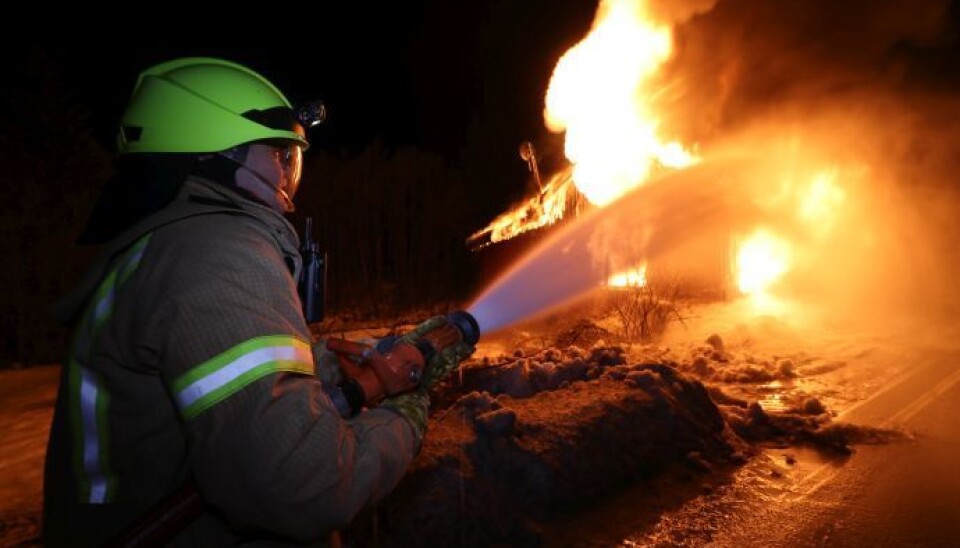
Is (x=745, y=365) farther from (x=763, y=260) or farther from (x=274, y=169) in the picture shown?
(x=274, y=169)

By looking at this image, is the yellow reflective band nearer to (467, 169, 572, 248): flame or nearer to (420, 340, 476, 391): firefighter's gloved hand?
(420, 340, 476, 391): firefighter's gloved hand

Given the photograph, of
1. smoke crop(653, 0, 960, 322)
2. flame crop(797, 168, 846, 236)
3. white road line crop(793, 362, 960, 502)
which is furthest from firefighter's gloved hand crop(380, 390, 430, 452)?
flame crop(797, 168, 846, 236)

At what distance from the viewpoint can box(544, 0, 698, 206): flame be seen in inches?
334

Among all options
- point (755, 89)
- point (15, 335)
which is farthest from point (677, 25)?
point (15, 335)

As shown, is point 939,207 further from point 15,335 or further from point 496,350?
point 15,335

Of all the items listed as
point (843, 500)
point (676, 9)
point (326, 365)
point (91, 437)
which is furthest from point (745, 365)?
point (91, 437)

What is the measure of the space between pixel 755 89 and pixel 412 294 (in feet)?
28.3

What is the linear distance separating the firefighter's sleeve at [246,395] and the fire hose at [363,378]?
0.12 m

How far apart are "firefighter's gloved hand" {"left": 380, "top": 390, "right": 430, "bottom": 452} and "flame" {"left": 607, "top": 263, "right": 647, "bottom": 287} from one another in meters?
9.53

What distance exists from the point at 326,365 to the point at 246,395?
0.85m

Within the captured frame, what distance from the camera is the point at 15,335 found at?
886cm

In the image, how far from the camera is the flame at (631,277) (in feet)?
36.8

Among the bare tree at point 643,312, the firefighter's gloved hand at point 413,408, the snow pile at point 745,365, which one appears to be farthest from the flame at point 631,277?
the firefighter's gloved hand at point 413,408

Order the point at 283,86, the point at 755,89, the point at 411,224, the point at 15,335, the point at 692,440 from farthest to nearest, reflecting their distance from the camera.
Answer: the point at 283,86 → the point at 411,224 → the point at 755,89 → the point at 15,335 → the point at 692,440
